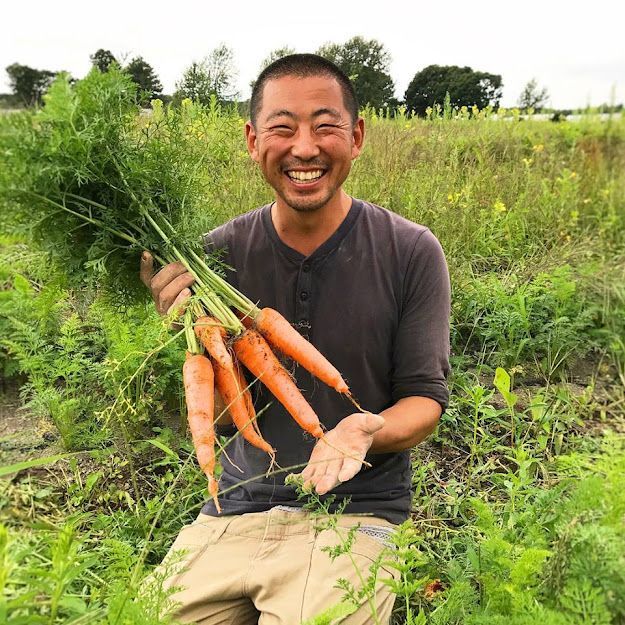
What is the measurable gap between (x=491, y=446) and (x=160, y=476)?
→ 159 cm

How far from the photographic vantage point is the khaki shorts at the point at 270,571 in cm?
174

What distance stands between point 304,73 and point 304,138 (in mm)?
228

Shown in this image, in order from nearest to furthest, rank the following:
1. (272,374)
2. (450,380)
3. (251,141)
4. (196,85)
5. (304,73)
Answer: (272,374) < (304,73) < (251,141) < (450,380) < (196,85)

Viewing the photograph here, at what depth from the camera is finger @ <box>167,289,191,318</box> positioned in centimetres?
171

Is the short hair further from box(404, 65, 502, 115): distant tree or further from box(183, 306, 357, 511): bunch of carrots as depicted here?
box(404, 65, 502, 115): distant tree

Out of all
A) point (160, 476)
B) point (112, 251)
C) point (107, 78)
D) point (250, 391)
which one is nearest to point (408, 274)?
point (250, 391)

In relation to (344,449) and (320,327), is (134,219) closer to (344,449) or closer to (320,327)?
(320,327)

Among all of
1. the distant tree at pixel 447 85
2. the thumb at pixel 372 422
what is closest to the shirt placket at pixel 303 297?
the thumb at pixel 372 422

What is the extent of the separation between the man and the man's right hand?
3cm

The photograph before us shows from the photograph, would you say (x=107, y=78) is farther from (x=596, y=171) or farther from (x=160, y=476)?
(x=596, y=171)

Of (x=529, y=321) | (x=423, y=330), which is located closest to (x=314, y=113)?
(x=423, y=330)

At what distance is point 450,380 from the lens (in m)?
3.11

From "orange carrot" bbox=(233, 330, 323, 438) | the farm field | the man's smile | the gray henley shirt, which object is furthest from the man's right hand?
the man's smile

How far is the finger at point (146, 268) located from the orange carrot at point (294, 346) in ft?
1.21
